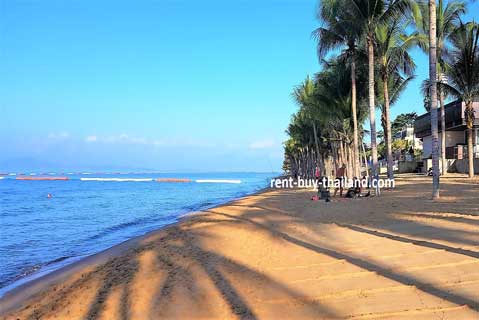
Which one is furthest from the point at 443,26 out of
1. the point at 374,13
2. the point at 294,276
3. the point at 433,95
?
the point at 294,276

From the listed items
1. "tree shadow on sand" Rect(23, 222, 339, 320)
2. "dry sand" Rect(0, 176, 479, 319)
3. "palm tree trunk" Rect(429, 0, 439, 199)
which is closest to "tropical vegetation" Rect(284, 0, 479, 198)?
"palm tree trunk" Rect(429, 0, 439, 199)

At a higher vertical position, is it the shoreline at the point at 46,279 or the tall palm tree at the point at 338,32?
the tall palm tree at the point at 338,32

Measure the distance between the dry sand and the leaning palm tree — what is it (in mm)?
15188

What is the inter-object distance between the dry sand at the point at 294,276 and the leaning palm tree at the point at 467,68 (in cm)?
1519

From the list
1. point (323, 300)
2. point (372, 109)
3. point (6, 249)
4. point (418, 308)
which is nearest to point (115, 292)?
point (323, 300)

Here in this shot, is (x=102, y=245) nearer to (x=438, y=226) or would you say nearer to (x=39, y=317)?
(x=39, y=317)

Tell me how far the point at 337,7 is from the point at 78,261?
57.6ft

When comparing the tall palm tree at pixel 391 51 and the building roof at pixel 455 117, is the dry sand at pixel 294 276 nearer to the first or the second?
the tall palm tree at pixel 391 51

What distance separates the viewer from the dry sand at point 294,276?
4766 millimetres

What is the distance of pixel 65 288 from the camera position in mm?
7816

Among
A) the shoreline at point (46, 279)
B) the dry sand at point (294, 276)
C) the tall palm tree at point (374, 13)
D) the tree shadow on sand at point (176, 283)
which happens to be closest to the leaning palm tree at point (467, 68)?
the tall palm tree at point (374, 13)

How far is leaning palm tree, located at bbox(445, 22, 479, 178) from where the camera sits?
23103 millimetres

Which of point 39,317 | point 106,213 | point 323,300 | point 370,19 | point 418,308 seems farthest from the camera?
point 106,213

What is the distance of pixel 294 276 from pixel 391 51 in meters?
20.0
